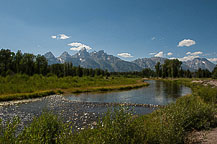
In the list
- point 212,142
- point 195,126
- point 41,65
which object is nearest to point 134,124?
point 212,142

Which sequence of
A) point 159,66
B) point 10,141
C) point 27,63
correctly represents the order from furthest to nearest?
point 159,66
point 27,63
point 10,141

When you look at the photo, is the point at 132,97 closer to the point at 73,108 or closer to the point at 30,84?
the point at 73,108

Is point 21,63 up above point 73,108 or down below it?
above

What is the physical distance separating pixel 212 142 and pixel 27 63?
10314 cm

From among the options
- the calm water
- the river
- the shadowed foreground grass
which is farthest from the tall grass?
the shadowed foreground grass

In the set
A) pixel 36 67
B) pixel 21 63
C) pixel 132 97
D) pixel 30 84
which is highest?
pixel 21 63

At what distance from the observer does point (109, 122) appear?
20.0 feet

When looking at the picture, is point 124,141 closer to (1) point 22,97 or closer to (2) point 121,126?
Answer: (2) point 121,126

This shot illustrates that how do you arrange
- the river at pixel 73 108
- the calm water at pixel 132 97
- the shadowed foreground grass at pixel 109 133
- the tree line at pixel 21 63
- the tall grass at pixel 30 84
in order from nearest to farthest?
the shadowed foreground grass at pixel 109 133 → the river at pixel 73 108 → the calm water at pixel 132 97 → the tall grass at pixel 30 84 → the tree line at pixel 21 63

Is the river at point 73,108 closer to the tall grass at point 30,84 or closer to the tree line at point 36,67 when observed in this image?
the tall grass at point 30,84

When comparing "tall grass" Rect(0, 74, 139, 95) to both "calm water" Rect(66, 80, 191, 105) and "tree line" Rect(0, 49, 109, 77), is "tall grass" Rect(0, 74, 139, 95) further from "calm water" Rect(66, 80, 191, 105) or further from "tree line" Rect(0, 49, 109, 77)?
"tree line" Rect(0, 49, 109, 77)

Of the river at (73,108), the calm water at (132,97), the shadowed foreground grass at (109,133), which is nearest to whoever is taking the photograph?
the shadowed foreground grass at (109,133)

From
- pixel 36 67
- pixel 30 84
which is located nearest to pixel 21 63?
pixel 36 67

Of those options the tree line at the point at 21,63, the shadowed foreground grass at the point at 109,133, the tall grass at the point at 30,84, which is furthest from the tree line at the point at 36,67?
the shadowed foreground grass at the point at 109,133
